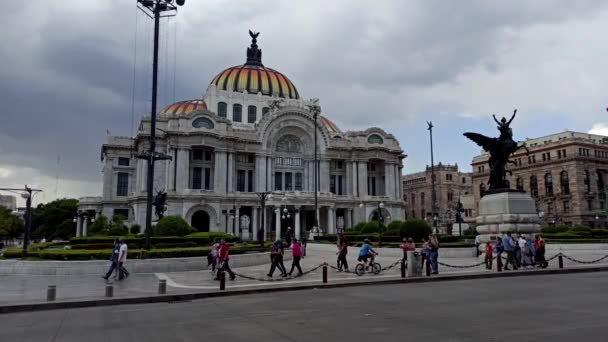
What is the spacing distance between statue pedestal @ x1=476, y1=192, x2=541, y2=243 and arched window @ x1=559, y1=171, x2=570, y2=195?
59.8 metres

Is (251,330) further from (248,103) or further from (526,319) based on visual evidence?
(248,103)

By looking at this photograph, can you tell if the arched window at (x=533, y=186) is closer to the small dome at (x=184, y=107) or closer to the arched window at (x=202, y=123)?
the arched window at (x=202, y=123)

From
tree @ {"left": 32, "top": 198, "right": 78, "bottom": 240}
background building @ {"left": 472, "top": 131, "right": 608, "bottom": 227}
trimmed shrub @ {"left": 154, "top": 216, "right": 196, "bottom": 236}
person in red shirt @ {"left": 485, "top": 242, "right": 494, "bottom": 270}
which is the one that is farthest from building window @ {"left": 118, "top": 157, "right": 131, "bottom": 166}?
background building @ {"left": 472, "top": 131, "right": 608, "bottom": 227}

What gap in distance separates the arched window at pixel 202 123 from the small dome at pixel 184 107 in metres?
8.22

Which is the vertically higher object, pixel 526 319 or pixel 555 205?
pixel 555 205

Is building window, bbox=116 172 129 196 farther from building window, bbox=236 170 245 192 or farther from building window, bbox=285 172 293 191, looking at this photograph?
building window, bbox=285 172 293 191

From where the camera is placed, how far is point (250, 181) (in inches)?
2817

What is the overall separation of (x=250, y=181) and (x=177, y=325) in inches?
2425

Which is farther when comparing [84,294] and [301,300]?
[84,294]

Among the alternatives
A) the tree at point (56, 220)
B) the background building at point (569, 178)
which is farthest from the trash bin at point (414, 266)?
the tree at point (56, 220)

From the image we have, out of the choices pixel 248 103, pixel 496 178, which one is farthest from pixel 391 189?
pixel 496 178

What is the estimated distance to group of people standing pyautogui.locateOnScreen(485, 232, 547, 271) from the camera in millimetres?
22453

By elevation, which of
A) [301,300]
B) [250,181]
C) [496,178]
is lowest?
[301,300]

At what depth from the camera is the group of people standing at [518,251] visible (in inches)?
884
